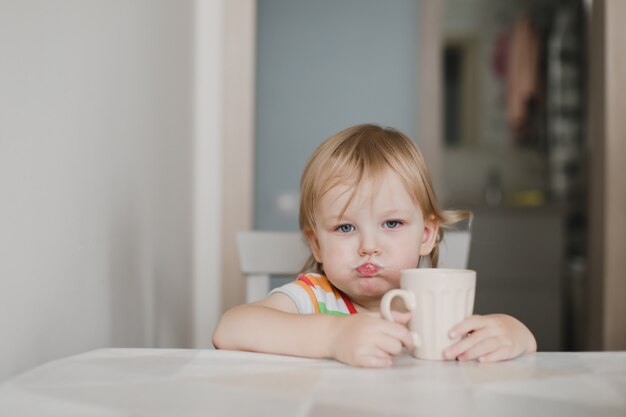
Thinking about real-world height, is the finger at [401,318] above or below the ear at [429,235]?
below

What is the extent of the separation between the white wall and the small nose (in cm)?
38

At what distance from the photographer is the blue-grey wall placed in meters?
2.66

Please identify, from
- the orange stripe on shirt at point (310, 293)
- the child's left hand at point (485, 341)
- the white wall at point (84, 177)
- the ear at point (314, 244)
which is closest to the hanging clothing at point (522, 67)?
→ the white wall at point (84, 177)

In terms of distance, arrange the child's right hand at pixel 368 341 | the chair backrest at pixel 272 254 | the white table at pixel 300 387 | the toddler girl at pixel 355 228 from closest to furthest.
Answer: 1. the white table at pixel 300 387
2. the child's right hand at pixel 368 341
3. the toddler girl at pixel 355 228
4. the chair backrest at pixel 272 254

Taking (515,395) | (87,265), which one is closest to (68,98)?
(87,265)

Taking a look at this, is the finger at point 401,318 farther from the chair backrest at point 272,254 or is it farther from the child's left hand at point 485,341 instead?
the chair backrest at point 272,254

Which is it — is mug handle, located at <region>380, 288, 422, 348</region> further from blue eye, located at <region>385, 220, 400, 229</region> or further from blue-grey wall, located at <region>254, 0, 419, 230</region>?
blue-grey wall, located at <region>254, 0, 419, 230</region>

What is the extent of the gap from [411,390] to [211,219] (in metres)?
1.40

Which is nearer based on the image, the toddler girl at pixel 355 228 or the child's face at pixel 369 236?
the toddler girl at pixel 355 228

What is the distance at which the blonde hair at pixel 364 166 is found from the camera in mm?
946

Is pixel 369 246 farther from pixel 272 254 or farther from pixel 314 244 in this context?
pixel 272 254

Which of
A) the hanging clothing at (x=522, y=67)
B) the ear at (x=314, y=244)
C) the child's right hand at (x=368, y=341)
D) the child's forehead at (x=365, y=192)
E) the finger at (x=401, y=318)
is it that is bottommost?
the child's right hand at (x=368, y=341)

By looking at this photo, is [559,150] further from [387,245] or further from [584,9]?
[387,245]

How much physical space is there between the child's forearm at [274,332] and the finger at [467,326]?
136 millimetres
